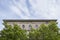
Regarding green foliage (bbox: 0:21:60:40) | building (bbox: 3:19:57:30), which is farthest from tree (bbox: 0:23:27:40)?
building (bbox: 3:19:57:30)

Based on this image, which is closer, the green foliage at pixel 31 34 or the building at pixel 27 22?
the green foliage at pixel 31 34

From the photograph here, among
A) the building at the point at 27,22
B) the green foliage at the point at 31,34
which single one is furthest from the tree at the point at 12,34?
the building at the point at 27,22

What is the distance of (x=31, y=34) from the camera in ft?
109

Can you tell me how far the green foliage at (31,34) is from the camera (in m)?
30.0

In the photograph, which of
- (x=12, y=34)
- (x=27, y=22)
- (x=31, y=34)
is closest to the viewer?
(x=12, y=34)

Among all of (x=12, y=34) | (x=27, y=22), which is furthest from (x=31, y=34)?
(x=27, y=22)

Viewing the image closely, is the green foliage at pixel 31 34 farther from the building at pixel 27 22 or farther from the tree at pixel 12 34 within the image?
the building at pixel 27 22

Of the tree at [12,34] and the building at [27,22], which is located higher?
the tree at [12,34]

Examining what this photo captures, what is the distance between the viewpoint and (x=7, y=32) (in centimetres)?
3034

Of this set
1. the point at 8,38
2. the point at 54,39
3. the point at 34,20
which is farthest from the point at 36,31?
the point at 34,20

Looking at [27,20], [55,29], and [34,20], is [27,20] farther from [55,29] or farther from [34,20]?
[55,29]

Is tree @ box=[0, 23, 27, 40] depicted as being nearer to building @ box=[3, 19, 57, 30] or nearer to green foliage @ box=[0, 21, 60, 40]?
green foliage @ box=[0, 21, 60, 40]

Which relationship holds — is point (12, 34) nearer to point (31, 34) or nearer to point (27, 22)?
point (31, 34)

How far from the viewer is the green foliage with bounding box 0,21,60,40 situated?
30000 millimetres
